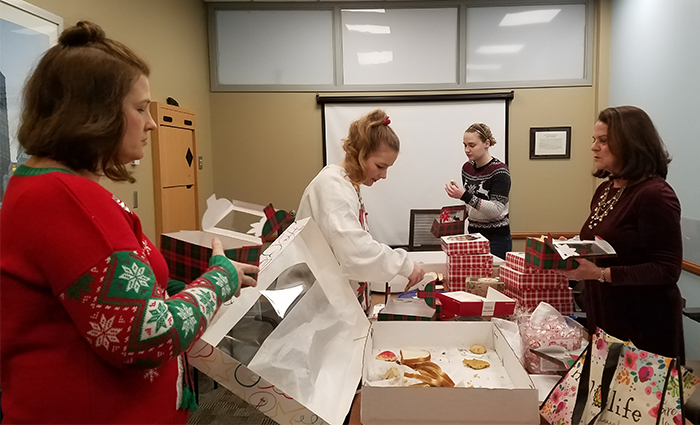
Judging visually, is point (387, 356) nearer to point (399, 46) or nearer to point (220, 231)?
point (220, 231)

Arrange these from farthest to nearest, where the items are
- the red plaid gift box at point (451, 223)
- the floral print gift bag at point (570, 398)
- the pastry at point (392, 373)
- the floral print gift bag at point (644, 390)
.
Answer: the red plaid gift box at point (451, 223)
the pastry at point (392, 373)
the floral print gift bag at point (570, 398)
the floral print gift bag at point (644, 390)

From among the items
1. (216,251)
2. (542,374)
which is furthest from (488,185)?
(216,251)

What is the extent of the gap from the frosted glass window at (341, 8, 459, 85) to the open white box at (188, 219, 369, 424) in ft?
10.7

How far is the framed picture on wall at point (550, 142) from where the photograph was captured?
4.20 meters

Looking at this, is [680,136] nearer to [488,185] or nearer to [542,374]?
[488,185]

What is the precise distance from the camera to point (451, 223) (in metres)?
2.16

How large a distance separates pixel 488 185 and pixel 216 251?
2.34 m

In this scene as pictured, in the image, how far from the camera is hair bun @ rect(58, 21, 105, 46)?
72 cm

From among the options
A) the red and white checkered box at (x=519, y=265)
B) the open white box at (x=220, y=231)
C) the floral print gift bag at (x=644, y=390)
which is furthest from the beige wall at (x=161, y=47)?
the floral print gift bag at (x=644, y=390)

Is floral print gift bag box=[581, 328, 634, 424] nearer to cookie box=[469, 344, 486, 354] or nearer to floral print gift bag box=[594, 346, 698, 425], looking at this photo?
floral print gift bag box=[594, 346, 698, 425]

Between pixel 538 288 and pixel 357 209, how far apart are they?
0.73m

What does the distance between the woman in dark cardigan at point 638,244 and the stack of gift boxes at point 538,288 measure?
116 millimetres

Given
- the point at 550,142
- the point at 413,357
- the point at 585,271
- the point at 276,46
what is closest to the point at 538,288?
the point at 585,271

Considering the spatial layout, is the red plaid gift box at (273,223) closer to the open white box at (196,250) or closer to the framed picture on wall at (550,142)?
the open white box at (196,250)
